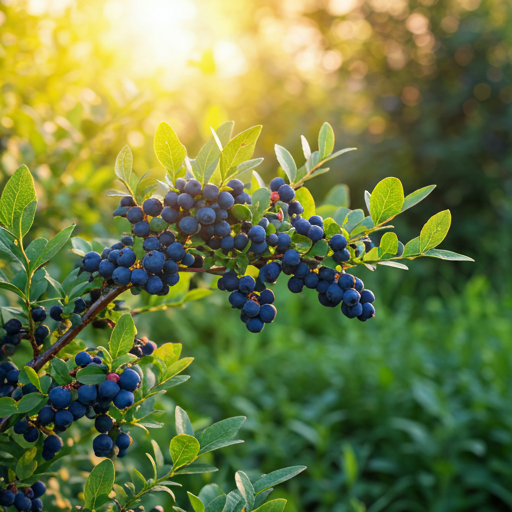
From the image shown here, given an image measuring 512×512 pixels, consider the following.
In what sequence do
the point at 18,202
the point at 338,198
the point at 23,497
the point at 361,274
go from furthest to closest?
the point at 361,274 → the point at 338,198 → the point at 23,497 → the point at 18,202

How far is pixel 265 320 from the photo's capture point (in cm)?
73

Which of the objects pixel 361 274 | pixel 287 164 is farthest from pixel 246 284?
pixel 361 274

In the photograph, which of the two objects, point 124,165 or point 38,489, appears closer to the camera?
point 124,165

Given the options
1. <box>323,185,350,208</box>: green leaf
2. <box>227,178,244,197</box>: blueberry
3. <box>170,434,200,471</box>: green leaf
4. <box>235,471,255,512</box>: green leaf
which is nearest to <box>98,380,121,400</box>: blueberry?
<box>170,434,200,471</box>: green leaf

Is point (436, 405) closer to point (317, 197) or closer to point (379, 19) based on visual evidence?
point (317, 197)

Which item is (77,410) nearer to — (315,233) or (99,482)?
(99,482)

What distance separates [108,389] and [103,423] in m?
0.08

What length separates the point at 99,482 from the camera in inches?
26.3

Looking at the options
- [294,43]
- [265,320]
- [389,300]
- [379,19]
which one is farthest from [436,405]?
[294,43]

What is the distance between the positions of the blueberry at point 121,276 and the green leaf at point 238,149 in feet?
0.64

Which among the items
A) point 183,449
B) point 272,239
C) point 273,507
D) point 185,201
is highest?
point 185,201

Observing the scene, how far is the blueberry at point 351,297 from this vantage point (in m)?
0.69

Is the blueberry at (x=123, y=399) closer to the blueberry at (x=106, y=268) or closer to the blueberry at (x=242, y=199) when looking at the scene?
the blueberry at (x=106, y=268)

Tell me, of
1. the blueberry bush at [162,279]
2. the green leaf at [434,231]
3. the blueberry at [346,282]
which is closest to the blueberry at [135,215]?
the blueberry bush at [162,279]
